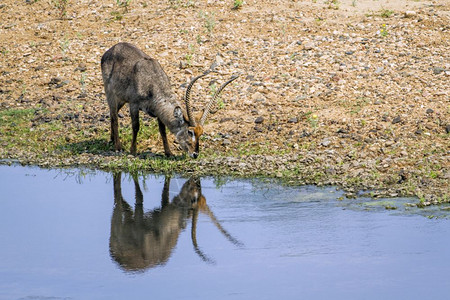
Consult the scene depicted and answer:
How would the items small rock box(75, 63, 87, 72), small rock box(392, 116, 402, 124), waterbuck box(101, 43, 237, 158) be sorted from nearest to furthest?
waterbuck box(101, 43, 237, 158)
small rock box(392, 116, 402, 124)
small rock box(75, 63, 87, 72)

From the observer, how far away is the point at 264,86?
1523cm

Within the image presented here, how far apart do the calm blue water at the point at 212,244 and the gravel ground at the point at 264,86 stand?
3.19 ft

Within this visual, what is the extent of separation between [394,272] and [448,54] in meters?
8.82

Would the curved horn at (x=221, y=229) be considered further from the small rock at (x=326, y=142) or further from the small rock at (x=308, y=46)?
the small rock at (x=308, y=46)

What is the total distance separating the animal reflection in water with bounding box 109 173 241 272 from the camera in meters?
8.38

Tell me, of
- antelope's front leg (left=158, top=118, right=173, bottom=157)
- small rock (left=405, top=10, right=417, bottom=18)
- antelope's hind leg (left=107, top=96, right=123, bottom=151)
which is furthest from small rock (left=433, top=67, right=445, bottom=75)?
antelope's hind leg (left=107, top=96, right=123, bottom=151)

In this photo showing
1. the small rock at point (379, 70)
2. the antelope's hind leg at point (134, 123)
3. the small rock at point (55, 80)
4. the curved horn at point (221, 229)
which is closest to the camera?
the curved horn at point (221, 229)

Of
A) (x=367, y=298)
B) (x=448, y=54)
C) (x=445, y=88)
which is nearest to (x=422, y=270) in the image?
(x=367, y=298)

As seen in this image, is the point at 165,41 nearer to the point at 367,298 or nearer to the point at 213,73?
the point at 213,73

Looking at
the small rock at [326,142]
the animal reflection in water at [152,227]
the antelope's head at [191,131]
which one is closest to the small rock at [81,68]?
the antelope's head at [191,131]

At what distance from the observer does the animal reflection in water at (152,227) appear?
838 centimetres

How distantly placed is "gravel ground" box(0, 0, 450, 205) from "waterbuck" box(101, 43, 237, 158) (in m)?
0.45

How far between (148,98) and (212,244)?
5097 mm

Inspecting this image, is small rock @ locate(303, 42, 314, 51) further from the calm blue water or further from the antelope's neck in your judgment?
the calm blue water
